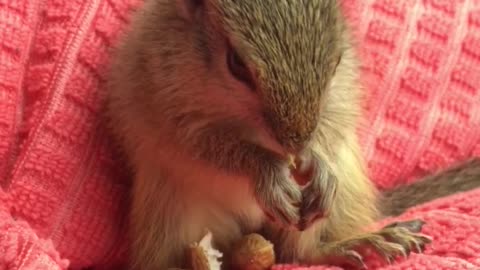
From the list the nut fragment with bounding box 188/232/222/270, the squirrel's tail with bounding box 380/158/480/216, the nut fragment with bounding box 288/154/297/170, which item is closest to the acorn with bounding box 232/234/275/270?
the nut fragment with bounding box 188/232/222/270

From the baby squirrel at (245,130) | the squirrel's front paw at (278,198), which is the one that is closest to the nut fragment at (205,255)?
the baby squirrel at (245,130)

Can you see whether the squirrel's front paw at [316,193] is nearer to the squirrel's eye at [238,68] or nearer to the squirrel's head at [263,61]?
the squirrel's head at [263,61]

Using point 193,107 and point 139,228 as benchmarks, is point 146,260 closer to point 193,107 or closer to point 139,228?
point 139,228

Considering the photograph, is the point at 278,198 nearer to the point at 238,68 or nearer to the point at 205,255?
the point at 205,255

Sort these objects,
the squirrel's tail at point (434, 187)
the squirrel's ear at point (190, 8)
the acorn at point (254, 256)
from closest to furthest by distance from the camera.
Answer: the squirrel's ear at point (190, 8), the acorn at point (254, 256), the squirrel's tail at point (434, 187)

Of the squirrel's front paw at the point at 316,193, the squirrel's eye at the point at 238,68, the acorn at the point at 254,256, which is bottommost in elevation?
the acorn at the point at 254,256

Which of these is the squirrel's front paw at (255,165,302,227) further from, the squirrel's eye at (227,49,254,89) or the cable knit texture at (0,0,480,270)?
the squirrel's eye at (227,49,254,89)

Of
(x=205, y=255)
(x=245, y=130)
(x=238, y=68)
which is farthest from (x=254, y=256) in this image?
(x=238, y=68)
